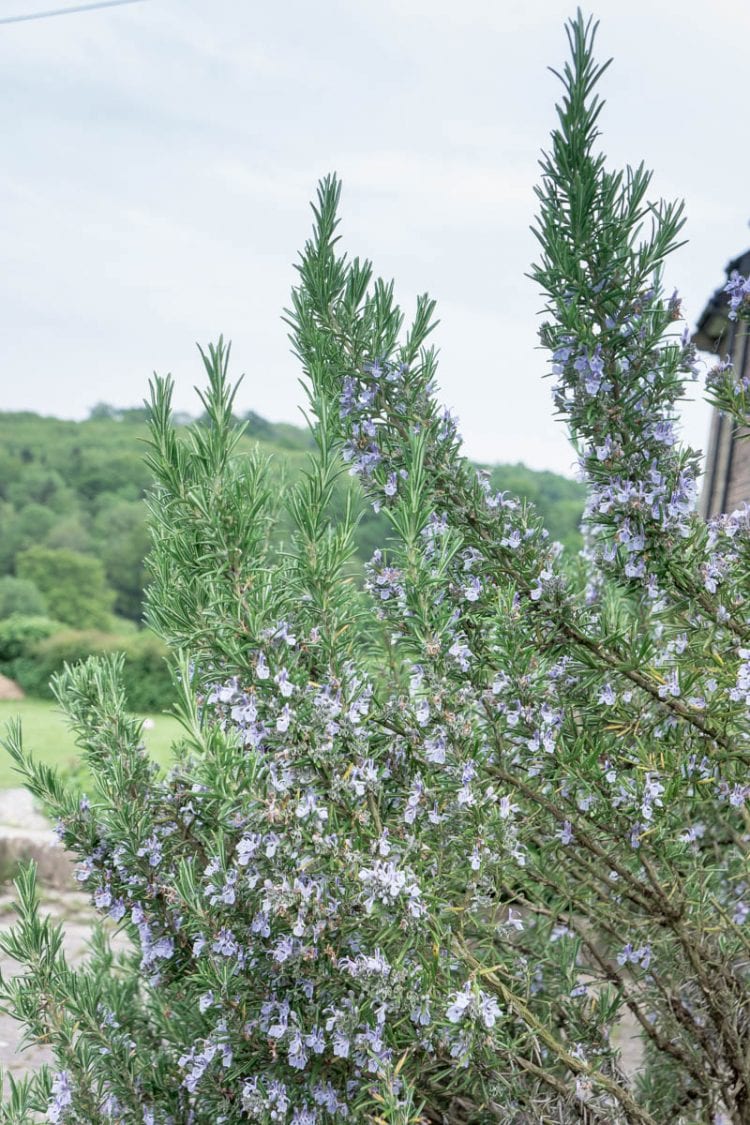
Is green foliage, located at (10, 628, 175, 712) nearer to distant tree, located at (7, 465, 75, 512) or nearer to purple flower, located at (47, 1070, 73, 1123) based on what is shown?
distant tree, located at (7, 465, 75, 512)

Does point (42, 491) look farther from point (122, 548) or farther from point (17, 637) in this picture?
point (17, 637)

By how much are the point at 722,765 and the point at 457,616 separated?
1.64ft

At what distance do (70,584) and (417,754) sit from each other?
140 ft

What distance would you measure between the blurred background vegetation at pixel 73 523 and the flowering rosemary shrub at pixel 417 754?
90.2 feet

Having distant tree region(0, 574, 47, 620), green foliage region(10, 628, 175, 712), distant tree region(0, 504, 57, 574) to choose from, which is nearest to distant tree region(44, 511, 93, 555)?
distant tree region(0, 504, 57, 574)

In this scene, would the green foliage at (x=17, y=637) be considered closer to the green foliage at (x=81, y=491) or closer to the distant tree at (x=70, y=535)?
the green foliage at (x=81, y=491)

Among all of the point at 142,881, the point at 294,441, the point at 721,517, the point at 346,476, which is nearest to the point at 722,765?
the point at 721,517

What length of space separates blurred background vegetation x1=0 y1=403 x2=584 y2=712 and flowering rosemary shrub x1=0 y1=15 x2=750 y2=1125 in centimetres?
2750

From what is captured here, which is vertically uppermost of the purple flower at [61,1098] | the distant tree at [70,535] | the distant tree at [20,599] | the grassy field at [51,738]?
the purple flower at [61,1098]

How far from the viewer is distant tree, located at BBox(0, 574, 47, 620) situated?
38000mm

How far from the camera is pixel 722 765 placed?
1.59 m

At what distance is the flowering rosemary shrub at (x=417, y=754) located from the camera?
1341 millimetres

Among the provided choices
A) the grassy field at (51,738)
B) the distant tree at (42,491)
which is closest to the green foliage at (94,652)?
the grassy field at (51,738)

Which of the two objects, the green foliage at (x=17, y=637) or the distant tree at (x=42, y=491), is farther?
the distant tree at (x=42, y=491)
